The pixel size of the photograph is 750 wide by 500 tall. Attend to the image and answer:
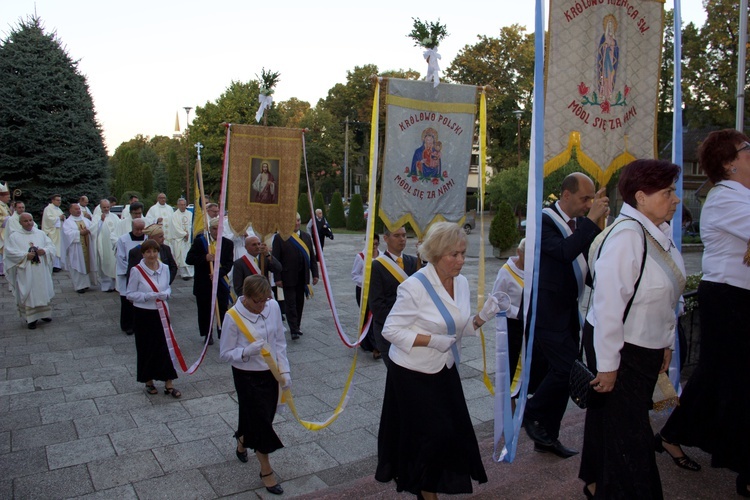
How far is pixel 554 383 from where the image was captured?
4273mm

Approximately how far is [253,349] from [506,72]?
4416 centimetres

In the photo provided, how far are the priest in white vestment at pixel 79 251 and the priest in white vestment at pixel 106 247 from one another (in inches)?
5.3

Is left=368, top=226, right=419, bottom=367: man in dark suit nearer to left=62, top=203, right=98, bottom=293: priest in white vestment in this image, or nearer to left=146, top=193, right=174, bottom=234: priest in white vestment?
left=62, top=203, right=98, bottom=293: priest in white vestment

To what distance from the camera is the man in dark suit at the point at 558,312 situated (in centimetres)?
425

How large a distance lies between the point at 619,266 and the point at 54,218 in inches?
658

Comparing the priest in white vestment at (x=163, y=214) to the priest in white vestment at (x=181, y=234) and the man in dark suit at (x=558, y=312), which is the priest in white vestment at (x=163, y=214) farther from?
the man in dark suit at (x=558, y=312)

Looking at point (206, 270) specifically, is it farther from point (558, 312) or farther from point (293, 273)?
point (558, 312)

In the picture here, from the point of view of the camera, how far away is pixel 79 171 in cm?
2653

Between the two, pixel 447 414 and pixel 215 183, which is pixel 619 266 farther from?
pixel 215 183

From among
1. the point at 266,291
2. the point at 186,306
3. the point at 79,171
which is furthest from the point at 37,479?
the point at 79,171

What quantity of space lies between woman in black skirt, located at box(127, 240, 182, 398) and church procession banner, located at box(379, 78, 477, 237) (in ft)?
9.85

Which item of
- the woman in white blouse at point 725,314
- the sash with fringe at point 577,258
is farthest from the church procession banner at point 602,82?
the woman in white blouse at point 725,314

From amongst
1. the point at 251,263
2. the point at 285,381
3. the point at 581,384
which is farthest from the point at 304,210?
the point at 581,384

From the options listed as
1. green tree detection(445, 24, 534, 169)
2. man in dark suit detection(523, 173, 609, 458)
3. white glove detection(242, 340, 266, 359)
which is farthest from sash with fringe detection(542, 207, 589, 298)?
green tree detection(445, 24, 534, 169)
